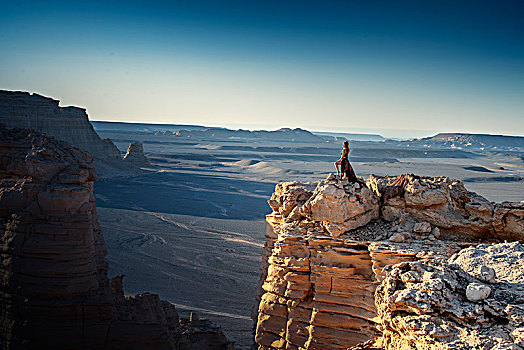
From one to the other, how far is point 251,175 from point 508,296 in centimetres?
5986

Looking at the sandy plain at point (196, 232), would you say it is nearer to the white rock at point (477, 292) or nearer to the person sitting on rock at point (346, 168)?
the person sitting on rock at point (346, 168)

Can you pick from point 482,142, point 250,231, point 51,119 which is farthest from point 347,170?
point 482,142

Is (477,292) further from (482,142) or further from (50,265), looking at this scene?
(482,142)

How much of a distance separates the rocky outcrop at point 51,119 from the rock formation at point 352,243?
32.8 m

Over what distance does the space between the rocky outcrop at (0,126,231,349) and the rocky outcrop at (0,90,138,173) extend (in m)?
30.2

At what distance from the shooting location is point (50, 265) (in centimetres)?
782

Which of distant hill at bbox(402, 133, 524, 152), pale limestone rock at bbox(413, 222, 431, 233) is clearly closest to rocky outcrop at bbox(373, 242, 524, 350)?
pale limestone rock at bbox(413, 222, 431, 233)

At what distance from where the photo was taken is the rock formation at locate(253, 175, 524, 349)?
723 centimetres

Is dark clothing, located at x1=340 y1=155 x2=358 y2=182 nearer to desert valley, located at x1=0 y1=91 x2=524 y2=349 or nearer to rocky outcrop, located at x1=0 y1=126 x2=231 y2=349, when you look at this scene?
desert valley, located at x1=0 y1=91 x2=524 y2=349

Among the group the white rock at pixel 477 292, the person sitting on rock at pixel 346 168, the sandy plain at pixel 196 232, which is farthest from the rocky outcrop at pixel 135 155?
the white rock at pixel 477 292

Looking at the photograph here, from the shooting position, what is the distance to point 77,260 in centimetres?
798

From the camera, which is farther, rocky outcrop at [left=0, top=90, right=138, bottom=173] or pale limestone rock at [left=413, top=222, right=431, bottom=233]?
rocky outcrop at [left=0, top=90, right=138, bottom=173]

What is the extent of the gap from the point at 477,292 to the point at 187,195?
40.8 metres

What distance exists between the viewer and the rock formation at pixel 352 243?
23.7 feet
